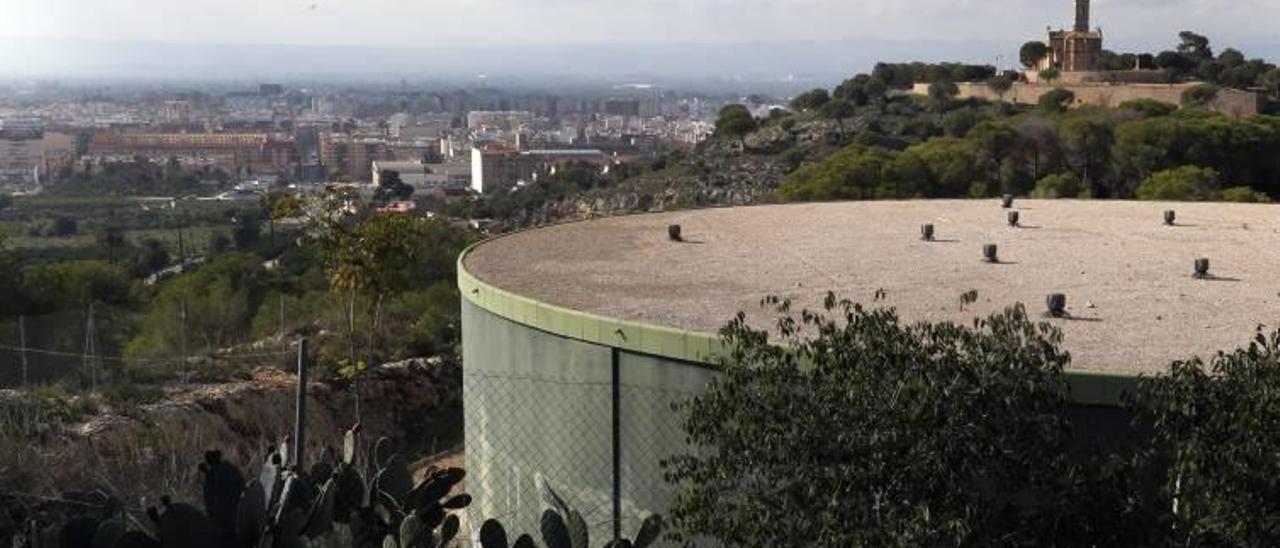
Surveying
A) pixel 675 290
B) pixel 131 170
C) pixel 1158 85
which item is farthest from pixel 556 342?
pixel 131 170

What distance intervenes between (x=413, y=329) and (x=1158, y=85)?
51480 mm

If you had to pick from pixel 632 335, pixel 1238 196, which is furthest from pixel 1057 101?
pixel 632 335

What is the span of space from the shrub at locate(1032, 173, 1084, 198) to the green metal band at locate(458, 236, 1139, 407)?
2050cm

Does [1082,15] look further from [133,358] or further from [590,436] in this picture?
[590,436]

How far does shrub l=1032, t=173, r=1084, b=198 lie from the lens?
2914cm

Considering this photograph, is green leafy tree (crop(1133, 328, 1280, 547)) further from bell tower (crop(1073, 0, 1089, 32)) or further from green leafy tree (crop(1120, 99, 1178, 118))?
bell tower (crop(1073, 0, 1089, 32))

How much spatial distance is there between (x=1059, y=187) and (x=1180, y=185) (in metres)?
3.80

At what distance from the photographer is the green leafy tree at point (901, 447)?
454 centimetres

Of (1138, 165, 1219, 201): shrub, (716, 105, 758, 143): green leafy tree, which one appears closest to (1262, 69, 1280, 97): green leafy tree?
(716, 105, 758, 143): green leafy tree

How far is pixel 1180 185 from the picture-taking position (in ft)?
85.6

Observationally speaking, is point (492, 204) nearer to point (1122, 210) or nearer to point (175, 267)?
point (175, 267)

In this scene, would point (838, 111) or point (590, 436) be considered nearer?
point (590, 436)

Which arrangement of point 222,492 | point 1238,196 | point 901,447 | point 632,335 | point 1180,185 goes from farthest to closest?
point 1180,185 → point 1238,196 → point 632,335 → point 222,492 → point 901,447

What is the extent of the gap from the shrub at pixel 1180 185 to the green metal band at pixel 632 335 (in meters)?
18.1
